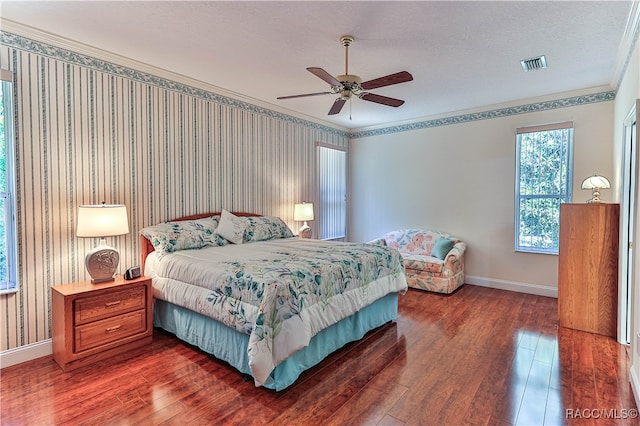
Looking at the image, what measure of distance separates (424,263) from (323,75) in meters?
3.17

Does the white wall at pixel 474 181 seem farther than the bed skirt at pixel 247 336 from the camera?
Yes

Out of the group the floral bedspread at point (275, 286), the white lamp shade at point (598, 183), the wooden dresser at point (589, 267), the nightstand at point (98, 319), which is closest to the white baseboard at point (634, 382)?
the wooden dresser at point (589, 267)

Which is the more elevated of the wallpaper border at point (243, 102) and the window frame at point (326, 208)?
the wallpaper border at point (243, 102)

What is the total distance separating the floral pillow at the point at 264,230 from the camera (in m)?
4.05

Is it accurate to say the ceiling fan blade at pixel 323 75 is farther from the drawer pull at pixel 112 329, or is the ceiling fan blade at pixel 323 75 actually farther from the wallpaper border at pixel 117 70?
the drawer pull at pixel 112 329

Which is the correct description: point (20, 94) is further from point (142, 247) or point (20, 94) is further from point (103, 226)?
point (142, 247)

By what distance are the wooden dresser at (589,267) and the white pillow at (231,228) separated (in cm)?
352

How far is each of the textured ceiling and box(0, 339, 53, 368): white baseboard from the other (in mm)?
2623

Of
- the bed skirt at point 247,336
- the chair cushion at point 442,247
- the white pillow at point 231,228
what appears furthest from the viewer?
the chair cushion at point 442,247

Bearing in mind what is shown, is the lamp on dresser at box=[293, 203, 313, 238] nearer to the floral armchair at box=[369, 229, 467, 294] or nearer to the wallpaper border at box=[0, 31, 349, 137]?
the floral armchair at box=[369, 229, 467, 294]

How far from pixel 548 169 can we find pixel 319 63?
11.3ft

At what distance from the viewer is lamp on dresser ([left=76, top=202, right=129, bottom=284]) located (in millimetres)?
2719

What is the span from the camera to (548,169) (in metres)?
4.47

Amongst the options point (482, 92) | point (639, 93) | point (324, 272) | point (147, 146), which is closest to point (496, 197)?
point (482, 92)
